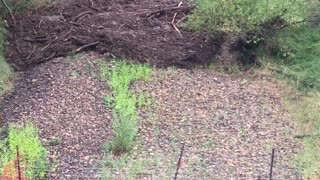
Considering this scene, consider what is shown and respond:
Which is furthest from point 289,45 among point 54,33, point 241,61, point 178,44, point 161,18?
point 54,33

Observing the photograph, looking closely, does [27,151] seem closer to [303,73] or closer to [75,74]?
[75,74]

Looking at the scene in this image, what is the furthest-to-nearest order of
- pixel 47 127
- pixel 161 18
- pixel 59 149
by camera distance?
pixel 161 18, pixel 47 127, pixel 59 149

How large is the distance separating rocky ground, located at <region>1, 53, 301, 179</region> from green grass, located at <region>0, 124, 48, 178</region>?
0.15 m

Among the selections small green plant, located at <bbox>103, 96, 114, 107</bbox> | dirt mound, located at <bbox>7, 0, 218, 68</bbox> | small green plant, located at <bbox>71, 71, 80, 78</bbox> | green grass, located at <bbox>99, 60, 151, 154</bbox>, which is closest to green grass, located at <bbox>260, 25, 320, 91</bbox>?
dirt mound, located at <bbox>7, 0, 218, 68</bbox>

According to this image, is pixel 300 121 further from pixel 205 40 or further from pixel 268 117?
pixel 205 40

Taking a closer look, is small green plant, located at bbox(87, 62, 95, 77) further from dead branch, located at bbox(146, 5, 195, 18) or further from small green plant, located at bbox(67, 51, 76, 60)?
dead branch, located at bbox(146, 5, 195, 18)

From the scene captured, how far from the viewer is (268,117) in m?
9.02

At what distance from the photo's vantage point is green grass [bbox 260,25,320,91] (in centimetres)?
998

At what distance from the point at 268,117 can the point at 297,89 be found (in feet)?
3.74

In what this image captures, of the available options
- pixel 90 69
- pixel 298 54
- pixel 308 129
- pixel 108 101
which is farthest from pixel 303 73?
pixel 90 69

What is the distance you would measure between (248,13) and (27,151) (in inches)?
205

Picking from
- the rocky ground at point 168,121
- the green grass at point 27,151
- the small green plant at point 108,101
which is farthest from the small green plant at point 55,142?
the small green plant at point 108,101

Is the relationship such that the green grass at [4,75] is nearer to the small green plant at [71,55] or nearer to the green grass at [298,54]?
the small green plant at [71,55]

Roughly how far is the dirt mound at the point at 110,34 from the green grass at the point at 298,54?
1112 millimetres
